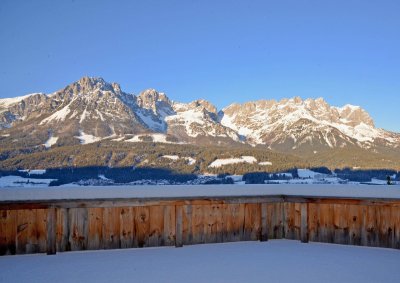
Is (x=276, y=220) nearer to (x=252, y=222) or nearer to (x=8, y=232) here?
(x=252, y=222)

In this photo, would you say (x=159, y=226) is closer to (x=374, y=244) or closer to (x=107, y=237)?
(x=107, y=237)

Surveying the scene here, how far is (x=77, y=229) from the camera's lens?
10172mm

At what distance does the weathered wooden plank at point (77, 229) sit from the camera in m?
10.1

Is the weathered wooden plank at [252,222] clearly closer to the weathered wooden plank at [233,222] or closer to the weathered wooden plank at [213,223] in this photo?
the weathered wooden plank at [233,222]

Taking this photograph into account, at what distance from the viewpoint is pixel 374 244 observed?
1049cm

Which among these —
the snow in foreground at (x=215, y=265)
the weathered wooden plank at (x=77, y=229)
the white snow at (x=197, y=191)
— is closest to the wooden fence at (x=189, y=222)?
the weathered wooden plank at (x=77, y=229)

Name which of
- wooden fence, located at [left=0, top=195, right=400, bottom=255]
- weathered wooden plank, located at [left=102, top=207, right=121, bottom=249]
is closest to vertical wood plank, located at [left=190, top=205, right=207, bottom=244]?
wooden fence, located at [left=0, top=195, right=400, bottom=255]

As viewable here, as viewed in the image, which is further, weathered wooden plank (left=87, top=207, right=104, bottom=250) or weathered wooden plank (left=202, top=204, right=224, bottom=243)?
weathered wooden plank (left=202, top=204, right=224, bottom=243)

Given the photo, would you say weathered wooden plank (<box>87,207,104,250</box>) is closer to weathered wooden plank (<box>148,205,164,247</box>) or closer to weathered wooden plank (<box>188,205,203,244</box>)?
weathered wooden plank (<box>148,205,164,247</box>)

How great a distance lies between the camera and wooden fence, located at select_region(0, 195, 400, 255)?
9.88 meters

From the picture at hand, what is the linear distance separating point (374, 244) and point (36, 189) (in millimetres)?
7647

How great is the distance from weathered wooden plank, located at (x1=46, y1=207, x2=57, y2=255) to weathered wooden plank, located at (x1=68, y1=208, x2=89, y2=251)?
12.9 inches

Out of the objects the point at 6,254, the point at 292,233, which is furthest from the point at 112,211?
the point at 292,233

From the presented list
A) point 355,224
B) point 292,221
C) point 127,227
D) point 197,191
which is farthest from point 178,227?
point 355,224
